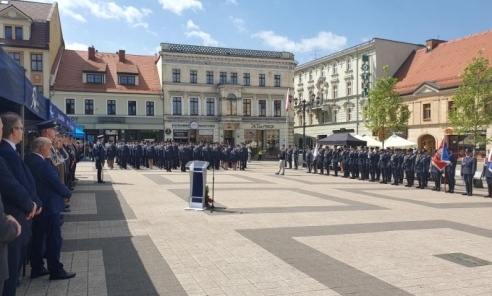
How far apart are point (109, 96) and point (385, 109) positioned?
28105mm

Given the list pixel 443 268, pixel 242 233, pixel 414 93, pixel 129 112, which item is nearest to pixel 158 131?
pixel 129 112

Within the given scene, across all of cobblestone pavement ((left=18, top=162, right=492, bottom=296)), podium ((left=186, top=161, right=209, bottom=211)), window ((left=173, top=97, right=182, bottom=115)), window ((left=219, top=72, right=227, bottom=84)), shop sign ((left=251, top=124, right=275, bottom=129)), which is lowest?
cobblestone pavement ((left=18, top=162, right=492, bottom=296))

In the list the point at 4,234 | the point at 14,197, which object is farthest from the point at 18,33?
the point at 4,234

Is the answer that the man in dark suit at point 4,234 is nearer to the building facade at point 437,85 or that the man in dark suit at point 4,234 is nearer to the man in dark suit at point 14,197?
the man in dark suit at point 14,197

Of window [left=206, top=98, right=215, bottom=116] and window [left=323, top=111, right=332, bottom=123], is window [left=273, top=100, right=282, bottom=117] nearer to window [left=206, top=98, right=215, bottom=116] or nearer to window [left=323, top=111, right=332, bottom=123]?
window [left=206, top=98, right=215, bottom=116]

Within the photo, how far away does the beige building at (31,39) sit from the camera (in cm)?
3853

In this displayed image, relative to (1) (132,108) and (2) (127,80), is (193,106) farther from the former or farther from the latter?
(2) (127,80)

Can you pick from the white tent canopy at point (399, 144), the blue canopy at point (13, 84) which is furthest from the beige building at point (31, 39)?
the blue canopy at point (13, 84)

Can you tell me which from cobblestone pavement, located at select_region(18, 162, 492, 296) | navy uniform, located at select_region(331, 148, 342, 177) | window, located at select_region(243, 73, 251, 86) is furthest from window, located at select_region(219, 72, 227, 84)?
cobblestone pavement, located at select_region(18, 162, 492, 296)

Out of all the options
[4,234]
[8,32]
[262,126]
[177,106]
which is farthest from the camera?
[262,126]

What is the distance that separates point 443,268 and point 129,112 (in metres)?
42.4

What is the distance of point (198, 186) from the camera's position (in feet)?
36.6

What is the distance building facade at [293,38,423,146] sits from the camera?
49812mm

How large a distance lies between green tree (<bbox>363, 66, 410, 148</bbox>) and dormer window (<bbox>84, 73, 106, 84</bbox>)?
28.0 m
